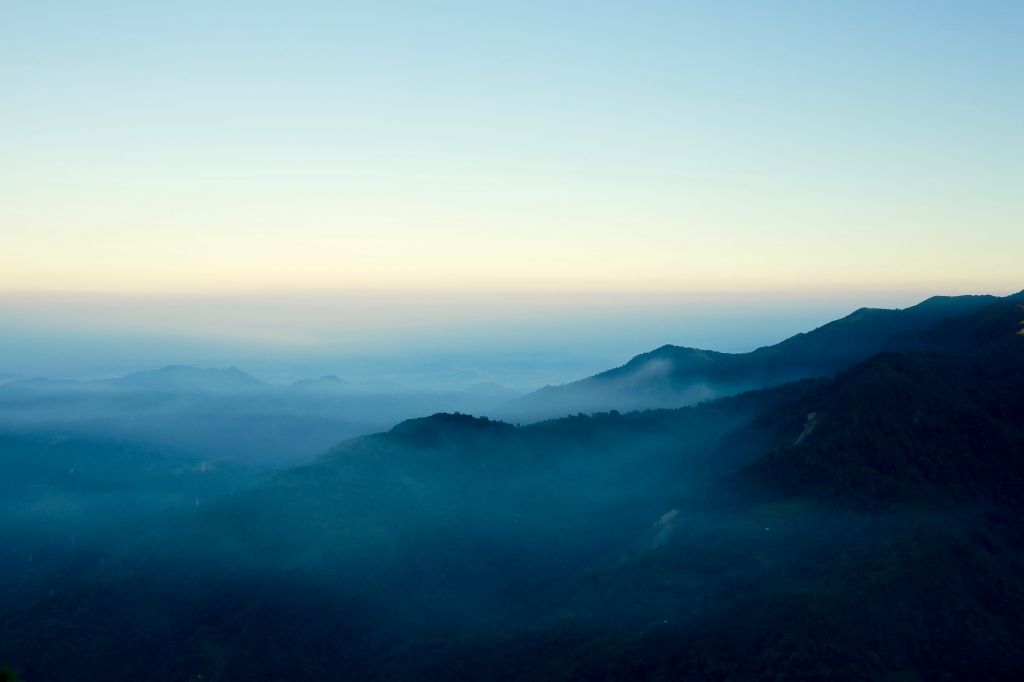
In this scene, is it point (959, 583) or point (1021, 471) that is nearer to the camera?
point (959, 583)

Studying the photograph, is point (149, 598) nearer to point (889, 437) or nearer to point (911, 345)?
point (889, 437)

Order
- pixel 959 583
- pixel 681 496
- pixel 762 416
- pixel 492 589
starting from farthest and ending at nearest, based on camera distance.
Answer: pixel 762 416, pixel 681 496, pixel 492 589, pixel 959 583

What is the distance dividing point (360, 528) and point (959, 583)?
9811 cm

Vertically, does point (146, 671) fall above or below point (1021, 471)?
below

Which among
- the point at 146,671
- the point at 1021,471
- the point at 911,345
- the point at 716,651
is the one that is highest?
the point at 911,345

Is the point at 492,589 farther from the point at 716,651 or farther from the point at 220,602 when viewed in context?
the point at 716,651

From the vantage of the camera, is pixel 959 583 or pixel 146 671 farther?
pixel 146 671

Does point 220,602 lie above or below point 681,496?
below

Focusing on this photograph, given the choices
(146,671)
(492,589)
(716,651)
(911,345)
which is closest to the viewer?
(716,651)

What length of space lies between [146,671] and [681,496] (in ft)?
306

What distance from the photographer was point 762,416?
16038 cm

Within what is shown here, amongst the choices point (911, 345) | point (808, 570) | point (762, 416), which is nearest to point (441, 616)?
point (808, 570)

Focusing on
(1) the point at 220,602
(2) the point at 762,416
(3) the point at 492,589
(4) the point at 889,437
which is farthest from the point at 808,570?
(1) the point at 220,602

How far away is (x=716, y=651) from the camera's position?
258 feet
